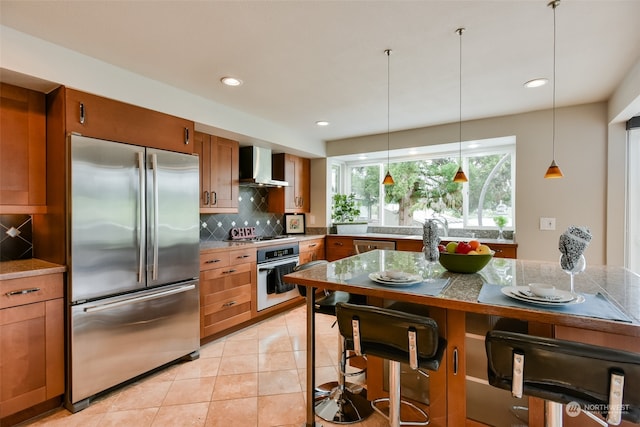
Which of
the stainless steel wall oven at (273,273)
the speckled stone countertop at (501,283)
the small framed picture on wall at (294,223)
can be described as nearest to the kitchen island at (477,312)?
the speckled stone countertop at (501,283)

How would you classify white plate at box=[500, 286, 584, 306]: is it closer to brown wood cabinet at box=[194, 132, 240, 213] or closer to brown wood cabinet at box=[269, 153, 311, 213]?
brown wood cabinet at box=[194, 132, 240, 213]

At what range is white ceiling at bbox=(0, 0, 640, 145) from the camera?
64.2 inches

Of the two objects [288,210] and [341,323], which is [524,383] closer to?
[341,323]

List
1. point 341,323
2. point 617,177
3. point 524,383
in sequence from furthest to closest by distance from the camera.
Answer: point 617,177 → point 341,323 → point 524,383

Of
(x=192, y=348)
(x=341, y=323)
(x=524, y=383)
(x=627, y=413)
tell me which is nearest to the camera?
(x=627, y=413)

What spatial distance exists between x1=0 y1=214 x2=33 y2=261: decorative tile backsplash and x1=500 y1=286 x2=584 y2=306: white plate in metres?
3.15

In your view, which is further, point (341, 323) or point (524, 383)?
point (341, 323)

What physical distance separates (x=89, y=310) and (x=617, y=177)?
4556 millimetres

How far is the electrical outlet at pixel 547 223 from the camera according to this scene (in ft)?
10.6

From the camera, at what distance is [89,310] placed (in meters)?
2.00

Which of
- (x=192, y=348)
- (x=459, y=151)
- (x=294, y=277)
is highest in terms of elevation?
(x=459, y=151)

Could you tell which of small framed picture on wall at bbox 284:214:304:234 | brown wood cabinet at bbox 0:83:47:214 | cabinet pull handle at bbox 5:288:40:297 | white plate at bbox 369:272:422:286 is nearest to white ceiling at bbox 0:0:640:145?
brown wood cabinet at bbox 0:83:47:214

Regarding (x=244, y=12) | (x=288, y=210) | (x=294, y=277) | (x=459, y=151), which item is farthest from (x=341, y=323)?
(x=459, y=151)

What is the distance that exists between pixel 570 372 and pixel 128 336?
8.28 feet
